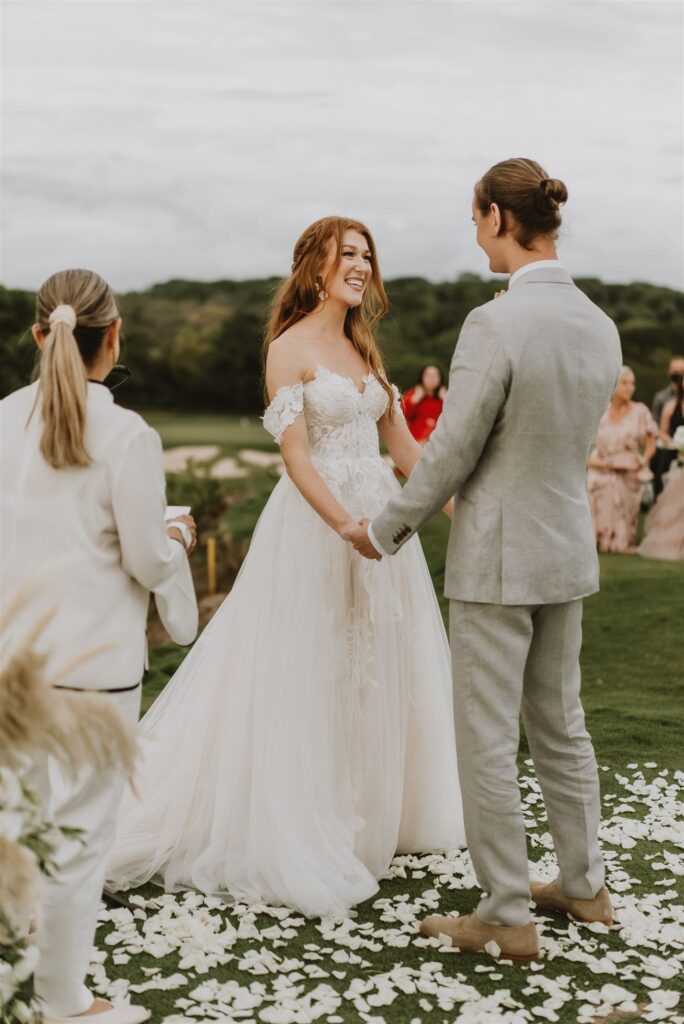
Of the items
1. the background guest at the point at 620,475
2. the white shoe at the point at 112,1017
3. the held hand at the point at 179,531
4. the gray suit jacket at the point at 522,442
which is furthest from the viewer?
the background guest at the point at 620,475

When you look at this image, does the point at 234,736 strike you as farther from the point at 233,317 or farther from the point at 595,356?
the point at 233,317

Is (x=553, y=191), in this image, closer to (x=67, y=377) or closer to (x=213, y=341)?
(x=67, y=377)

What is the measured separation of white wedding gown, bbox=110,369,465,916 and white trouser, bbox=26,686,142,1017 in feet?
3.50

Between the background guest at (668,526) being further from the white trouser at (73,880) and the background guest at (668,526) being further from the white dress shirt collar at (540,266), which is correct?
the white trouser at (73,880)

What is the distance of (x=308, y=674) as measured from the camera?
4156 mm

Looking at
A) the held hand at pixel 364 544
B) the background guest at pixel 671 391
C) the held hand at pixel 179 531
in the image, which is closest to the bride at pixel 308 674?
the held hand at pixel 364 544

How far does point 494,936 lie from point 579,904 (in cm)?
41

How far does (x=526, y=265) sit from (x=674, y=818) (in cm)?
264

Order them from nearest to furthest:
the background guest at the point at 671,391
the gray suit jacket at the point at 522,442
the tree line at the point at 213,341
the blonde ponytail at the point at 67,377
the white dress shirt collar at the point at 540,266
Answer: the blonde ponytail at the point at 67,377 < the gray suit jacket at the point at 522,442 < the white dress shirt collar at the point at 540,266 < the background guest at the point at 671,391 < the tree line at the point at 213,341

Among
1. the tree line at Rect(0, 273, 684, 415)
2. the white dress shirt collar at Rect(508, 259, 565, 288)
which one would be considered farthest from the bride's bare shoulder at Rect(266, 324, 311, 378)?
the tree line at Rect(0, 273, 684, 415)

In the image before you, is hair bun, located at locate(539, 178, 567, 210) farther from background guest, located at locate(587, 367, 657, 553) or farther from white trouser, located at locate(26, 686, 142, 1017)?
background guest, located at locate(587, 367, 657, 553)

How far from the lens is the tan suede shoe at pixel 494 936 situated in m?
3.54

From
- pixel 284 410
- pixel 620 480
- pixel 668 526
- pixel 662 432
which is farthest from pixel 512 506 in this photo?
pixel 662 432

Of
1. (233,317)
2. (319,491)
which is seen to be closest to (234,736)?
(319,491)
